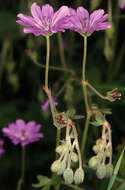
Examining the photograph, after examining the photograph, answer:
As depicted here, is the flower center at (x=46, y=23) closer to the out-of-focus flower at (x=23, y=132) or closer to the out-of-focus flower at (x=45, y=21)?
the out-of-focus flower at (x=45, y=21)

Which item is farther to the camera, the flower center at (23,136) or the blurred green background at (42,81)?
the blurred green background at (42,81)

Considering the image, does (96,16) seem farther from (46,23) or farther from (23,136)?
(23,136)

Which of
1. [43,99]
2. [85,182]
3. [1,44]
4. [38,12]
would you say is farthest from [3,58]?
[38,12]

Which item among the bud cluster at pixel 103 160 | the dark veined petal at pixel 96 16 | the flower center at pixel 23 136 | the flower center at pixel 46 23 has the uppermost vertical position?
the dark veined petal at pixel 96 16

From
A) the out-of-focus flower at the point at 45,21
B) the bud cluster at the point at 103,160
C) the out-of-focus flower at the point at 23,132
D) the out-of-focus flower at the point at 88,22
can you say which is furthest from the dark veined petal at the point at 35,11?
the out-of-focus flower at the point at 23,132

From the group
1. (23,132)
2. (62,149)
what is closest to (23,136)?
(23,132)
